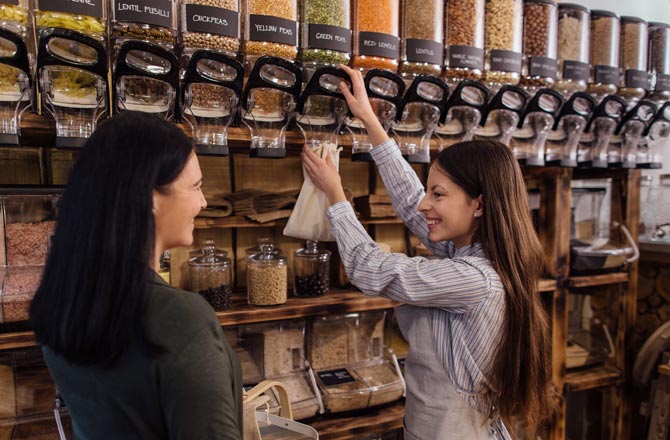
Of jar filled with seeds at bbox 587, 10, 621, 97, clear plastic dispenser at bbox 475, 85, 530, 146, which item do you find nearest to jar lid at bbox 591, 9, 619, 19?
jar filled with seeds at bbox 587, 10, 621, 97

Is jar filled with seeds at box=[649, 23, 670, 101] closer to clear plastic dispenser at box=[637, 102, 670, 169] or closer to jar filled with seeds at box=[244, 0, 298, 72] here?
clear plastic dispenser at box=[637, 102, 670, 169]

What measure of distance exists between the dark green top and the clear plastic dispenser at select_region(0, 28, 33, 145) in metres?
0.58

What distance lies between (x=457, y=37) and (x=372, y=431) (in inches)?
48.5

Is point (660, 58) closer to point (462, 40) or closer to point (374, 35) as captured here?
point (462, 40)

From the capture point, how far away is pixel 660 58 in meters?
1.87

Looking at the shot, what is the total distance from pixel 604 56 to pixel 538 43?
0.32 meters

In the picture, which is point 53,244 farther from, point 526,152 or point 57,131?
point 526,152

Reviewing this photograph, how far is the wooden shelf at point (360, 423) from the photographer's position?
152 cm

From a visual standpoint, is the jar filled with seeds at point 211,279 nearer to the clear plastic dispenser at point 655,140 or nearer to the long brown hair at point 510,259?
the long brown hair at point 510,259

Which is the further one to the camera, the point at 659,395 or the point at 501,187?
the point at 659,395

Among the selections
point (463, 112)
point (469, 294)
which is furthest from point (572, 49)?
point (469, 294)

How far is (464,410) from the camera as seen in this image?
48.1 inches

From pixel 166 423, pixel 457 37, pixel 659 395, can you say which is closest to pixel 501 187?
pixel 457 37

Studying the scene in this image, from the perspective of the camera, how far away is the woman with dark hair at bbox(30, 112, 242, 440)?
26.4 inches
